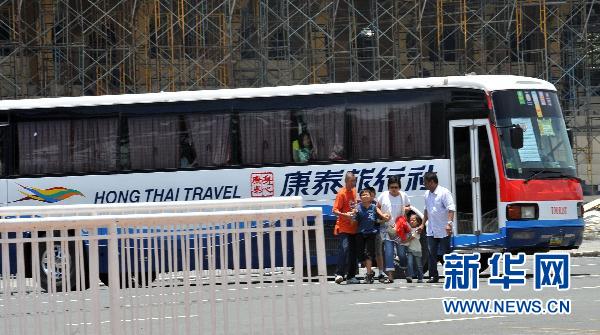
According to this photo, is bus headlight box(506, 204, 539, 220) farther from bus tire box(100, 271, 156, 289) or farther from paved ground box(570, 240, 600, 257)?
bus tire box(100, 271, 156, 289)

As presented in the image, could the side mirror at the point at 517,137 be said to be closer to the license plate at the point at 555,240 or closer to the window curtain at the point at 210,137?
the license plate at the point at 555,240

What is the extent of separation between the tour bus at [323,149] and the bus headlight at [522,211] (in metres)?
0.02

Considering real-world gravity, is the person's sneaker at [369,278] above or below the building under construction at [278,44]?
below

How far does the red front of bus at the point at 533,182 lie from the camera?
21391 millimetres

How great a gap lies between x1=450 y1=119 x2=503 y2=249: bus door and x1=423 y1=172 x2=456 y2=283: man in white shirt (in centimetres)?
213

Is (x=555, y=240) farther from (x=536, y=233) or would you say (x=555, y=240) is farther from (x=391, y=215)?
(x=391, y=215)

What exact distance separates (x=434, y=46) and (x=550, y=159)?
19.6 meters

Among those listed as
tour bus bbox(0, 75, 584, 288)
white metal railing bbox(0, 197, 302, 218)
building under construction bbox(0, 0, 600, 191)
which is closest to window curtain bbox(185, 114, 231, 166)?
A: tour bus bbox(0, 75, 584, 288)

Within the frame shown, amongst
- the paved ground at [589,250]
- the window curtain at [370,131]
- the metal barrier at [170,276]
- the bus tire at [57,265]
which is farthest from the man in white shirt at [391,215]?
the bus tire at [57,265]

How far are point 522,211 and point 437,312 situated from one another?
7.26 m

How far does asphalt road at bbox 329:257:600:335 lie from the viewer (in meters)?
12.7

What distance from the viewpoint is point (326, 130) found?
73.9ft

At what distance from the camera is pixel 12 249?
259 inches

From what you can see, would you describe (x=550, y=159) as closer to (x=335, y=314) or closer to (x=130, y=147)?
(x=130, y=147)
